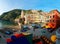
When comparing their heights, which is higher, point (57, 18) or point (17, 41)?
point (57, 18)

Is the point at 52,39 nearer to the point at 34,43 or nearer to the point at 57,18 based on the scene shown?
the point at 34,43

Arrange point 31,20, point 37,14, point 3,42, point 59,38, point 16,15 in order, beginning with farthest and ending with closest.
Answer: point 16,15, point 37,14, point 31,20, point 3,42, point 59,38

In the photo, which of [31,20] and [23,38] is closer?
[23,38]

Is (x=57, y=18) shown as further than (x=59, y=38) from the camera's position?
Yes

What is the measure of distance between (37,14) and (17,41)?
22.4 feet

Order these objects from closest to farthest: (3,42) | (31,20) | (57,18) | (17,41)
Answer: (17,41) < (3,42) < (57,18) < (31,20)

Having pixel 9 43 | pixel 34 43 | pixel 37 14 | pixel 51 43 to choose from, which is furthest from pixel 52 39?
pixel 37 14

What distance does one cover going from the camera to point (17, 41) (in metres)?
2.33

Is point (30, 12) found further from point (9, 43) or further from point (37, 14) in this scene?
point (9, 43)

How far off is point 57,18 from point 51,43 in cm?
174

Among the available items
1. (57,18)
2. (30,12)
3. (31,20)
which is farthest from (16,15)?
(57,18)

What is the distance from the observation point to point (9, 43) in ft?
7.79

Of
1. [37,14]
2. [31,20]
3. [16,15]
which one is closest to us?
[31,20]

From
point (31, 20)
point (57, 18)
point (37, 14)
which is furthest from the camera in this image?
point (37, 14)
